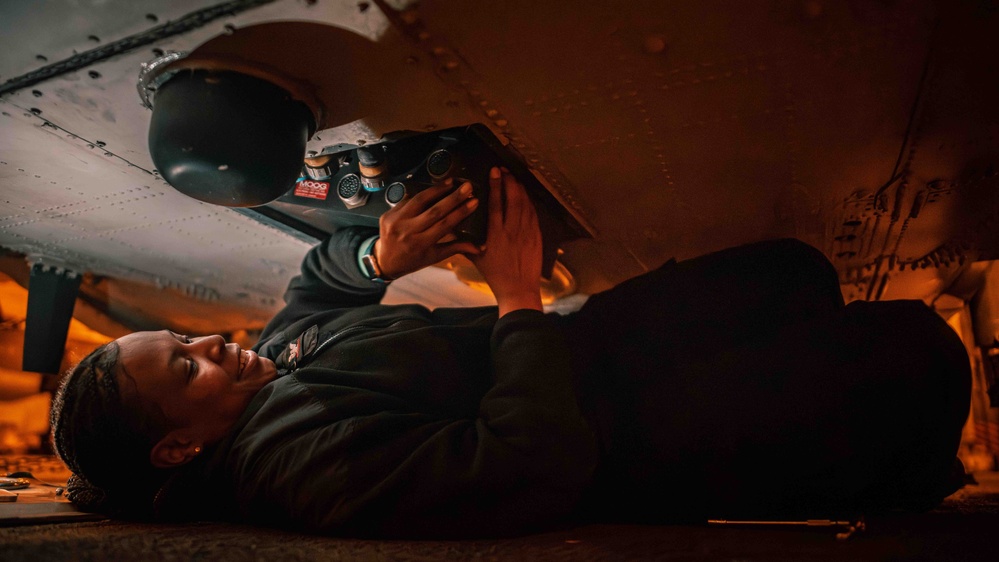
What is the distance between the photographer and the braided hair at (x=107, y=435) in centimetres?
140

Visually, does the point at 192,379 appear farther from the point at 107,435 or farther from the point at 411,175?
the point at 411,175

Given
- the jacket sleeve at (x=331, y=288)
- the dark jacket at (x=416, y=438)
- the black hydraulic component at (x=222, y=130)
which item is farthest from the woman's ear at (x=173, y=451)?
the black hydraulic component at (x=222, y=130)

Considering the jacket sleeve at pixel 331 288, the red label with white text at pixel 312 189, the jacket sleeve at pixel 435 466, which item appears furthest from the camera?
the red label with white text at pixel 312 189

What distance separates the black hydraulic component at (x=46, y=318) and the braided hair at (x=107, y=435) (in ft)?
7.45

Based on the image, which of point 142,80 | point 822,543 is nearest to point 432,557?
point 822,543

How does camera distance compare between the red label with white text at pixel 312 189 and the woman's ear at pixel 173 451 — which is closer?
the woman's ear at pixel 173 451

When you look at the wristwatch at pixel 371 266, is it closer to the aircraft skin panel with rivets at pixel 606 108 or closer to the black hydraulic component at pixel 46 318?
the aircraft skin panel with rivets at pixel 606 108

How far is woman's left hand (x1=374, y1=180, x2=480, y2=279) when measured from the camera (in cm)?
182

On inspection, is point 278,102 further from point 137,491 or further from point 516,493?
point 516,493

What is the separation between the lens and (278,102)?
1.60 metres

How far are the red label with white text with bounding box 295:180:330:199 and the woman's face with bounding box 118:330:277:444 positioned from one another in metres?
0.75

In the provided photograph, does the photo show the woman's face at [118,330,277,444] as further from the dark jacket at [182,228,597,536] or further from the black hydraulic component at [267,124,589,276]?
the black hydraulic component at [267,124,589,276]

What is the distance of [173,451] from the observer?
1.48 m

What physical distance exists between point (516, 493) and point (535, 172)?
1172 millimetres
